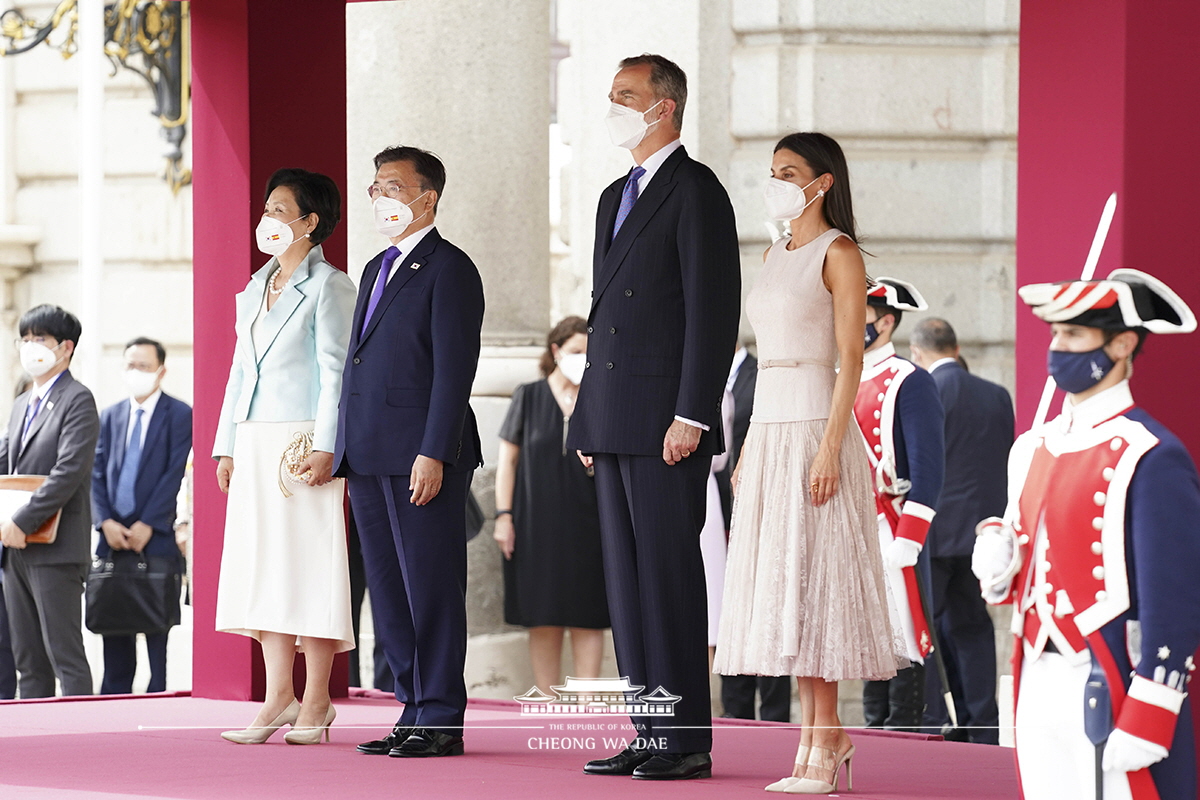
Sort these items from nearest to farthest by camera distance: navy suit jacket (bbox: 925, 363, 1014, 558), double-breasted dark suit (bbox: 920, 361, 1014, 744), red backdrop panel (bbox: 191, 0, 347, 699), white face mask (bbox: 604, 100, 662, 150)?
white face mask (bbox: 604, 100, 662, 150)
red backdrop panel (bbox: 191, 0, 347, 699)
double-breasted dark suit (bbox: 920, 361, 1014, 744)
navy suit jacket (bbox: 925, 363, 1014, 558)

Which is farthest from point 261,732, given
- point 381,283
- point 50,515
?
point 50,515

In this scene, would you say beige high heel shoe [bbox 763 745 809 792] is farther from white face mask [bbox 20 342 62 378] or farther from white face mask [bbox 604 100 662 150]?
white face mask [bbox 20 342 62 378]

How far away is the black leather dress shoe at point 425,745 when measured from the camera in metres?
5.93

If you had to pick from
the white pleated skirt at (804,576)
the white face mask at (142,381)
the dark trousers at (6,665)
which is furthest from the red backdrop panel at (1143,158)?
the dark trousers at (6,665)

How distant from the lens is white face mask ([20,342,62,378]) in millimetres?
9031

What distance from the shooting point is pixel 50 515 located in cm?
870

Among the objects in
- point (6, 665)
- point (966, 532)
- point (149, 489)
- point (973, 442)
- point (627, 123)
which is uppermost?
point (627, 123)

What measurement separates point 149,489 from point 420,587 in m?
3.68

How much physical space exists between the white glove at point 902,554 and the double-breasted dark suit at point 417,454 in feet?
6.66

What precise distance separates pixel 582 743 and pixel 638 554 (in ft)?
2.94

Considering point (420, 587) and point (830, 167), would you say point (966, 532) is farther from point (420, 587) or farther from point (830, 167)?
point (830, 167)

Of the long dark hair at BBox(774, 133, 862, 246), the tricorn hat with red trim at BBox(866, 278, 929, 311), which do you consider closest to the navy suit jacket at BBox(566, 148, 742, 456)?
the long dark hair at BBox(774, 133, 862, 246)

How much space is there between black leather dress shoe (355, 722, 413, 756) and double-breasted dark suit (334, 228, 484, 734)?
0.04 metres

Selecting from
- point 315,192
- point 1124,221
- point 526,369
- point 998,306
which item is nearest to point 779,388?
point 1124,221
